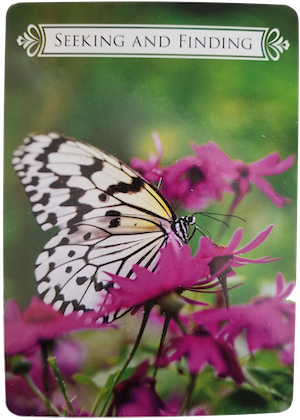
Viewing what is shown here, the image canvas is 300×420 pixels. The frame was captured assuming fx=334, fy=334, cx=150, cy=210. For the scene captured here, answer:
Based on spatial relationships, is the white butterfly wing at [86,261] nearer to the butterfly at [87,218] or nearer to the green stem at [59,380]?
the butterfly at [87,218]

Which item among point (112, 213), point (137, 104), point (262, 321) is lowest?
point (262, 321)

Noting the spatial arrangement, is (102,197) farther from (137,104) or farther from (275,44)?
(275,44)

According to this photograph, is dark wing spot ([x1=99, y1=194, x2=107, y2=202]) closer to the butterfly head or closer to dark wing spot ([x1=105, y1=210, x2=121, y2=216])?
dark wing spot ([x1=105, y1=210, x2=121, y2=216])

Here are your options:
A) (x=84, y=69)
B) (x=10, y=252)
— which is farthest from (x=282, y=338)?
(x=84, y=69)

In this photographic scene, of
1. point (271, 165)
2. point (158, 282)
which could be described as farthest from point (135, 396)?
point (271, 165)

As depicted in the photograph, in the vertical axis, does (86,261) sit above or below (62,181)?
below

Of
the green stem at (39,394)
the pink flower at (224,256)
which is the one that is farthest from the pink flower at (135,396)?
the pink flower at (224,256)

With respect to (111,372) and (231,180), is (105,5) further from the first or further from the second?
(111,372)
